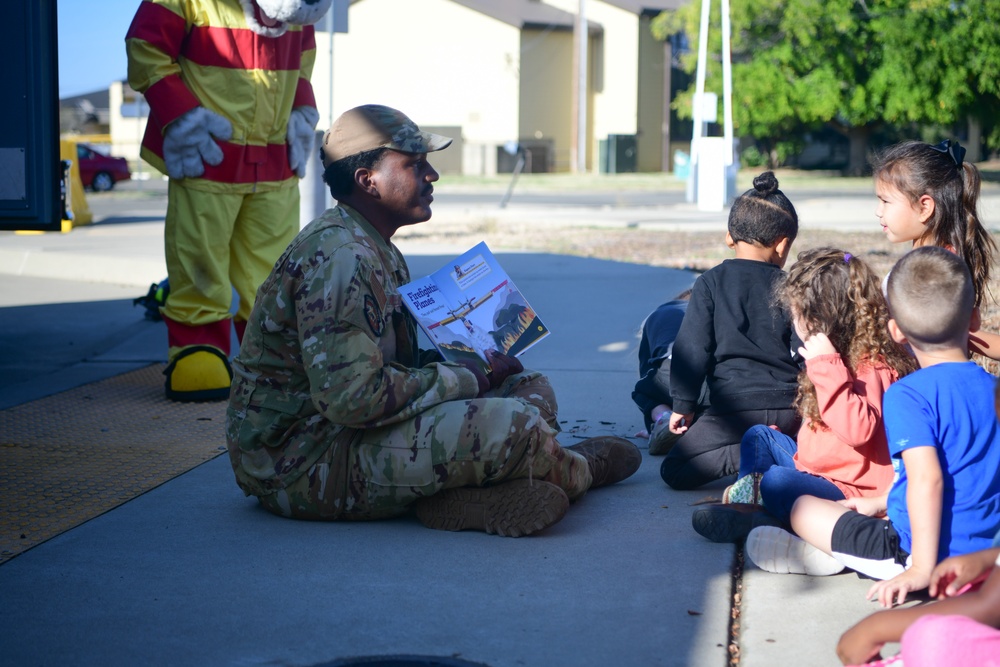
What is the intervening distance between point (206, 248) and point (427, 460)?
2452mm

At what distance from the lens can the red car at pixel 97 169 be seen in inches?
1145

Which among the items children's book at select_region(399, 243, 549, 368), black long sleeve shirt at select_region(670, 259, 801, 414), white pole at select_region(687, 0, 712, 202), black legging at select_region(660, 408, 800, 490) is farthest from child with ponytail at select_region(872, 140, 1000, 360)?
white pole at select_region(687, 0, 712, 202)

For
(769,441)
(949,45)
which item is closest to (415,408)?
(769,441)

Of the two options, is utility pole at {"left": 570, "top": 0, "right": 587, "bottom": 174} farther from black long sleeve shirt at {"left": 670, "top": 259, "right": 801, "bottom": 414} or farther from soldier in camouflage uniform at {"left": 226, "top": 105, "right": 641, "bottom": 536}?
soldier in camouflage uniform at {"left": 226, "top": 105, "right": 641, "bottom": 536}

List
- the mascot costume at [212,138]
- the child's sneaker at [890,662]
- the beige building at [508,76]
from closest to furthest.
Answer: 1. the child's sneaker at [890,662]
2. the mascot costume at [212,138]
3. the beige building at [508,76]

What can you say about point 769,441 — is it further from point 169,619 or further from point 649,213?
point 649,213

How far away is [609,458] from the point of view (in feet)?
12.7

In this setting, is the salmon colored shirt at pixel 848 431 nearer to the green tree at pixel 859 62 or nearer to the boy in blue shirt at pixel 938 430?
the boy in blue shirt at pixel 938 430

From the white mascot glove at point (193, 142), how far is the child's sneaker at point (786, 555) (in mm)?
3227

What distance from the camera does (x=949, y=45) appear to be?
107 ft

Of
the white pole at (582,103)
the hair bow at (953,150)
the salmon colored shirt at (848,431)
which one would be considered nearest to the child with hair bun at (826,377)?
the salmon colored shirt at (848,431)

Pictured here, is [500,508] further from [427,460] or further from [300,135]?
[300,135]

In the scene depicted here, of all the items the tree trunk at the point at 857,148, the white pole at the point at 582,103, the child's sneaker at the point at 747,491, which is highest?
the white pole at the point at 582,103

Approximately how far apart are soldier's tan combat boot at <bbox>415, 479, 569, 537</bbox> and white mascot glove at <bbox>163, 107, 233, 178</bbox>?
96.6 inches
